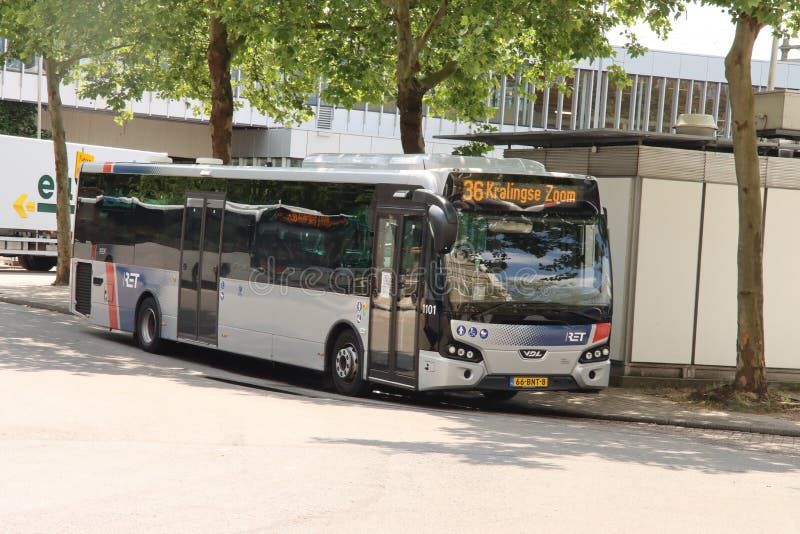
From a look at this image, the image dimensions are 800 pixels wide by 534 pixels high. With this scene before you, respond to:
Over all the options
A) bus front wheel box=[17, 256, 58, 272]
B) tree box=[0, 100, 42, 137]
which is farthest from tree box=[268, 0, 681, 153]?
tree box=[0, 100, 42, 137]

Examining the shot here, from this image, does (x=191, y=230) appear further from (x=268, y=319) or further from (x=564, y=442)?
(x=564, y=442)

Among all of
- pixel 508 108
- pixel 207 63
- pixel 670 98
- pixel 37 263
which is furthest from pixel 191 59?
pixel 670 98

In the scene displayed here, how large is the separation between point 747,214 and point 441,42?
36.9 ft

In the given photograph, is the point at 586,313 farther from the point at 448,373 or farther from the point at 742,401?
the point at 742,401

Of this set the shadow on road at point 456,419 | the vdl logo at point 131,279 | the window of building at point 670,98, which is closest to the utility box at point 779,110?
the shadow on road at point 456,419

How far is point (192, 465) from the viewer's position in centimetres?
909

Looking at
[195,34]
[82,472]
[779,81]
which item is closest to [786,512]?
[82,472]

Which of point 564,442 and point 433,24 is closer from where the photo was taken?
point 564,442

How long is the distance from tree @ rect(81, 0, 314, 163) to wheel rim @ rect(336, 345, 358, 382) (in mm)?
7897

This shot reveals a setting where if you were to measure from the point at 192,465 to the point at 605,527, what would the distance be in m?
3.21

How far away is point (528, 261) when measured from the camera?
13.9 meters

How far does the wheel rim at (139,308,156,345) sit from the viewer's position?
19.5 metres

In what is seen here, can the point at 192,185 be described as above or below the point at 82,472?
above

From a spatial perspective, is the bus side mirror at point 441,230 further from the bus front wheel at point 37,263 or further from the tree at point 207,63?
the bus front wheel at point 37,263
